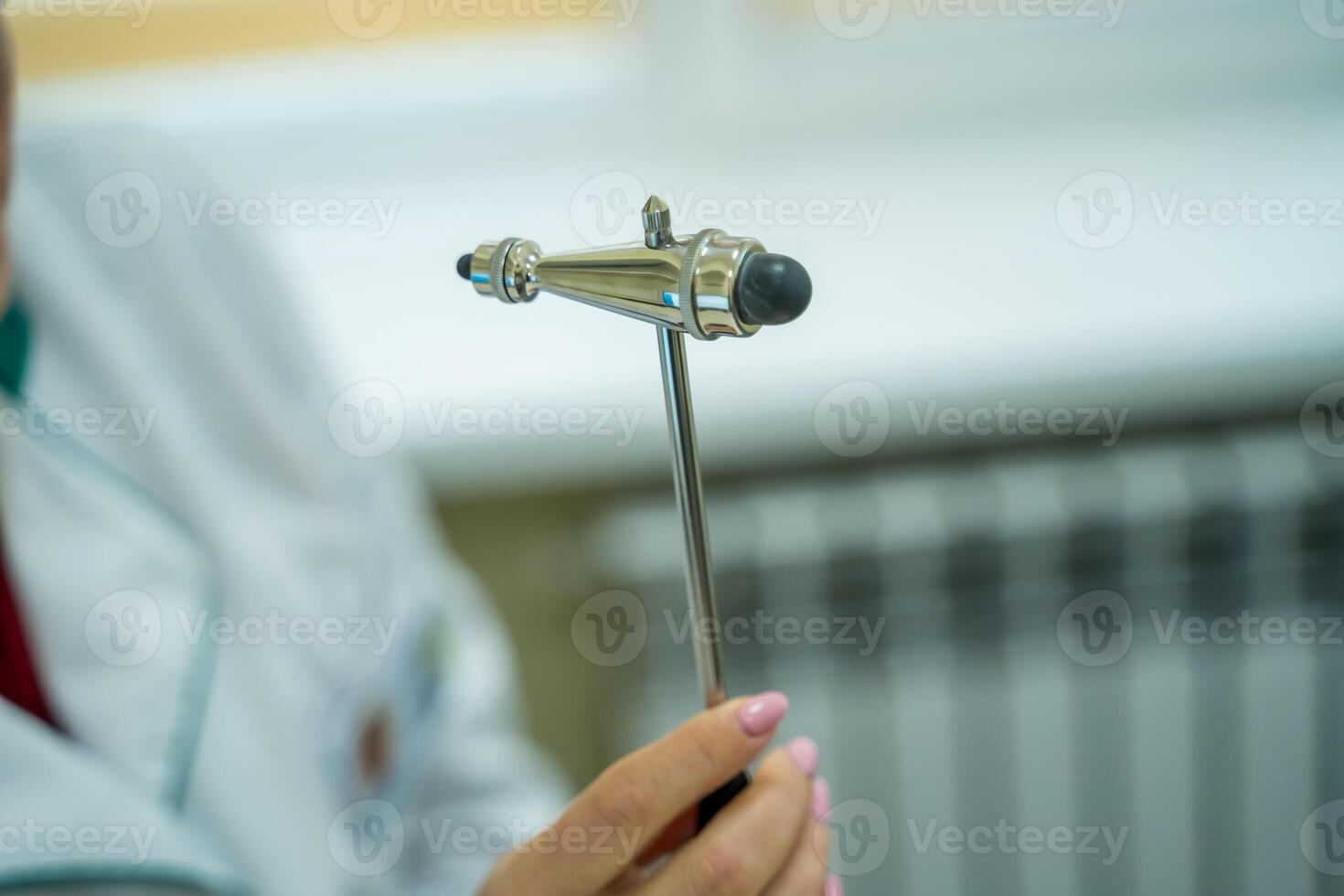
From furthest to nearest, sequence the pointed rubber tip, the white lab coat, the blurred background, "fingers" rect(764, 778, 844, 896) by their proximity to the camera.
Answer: the blurred background, the white lab coat, "fingers" rect(764, 778, 844, 896), the pointed rubber tip

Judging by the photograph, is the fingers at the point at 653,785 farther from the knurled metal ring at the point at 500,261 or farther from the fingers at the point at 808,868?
the knurled metal ring at the point at 500,261

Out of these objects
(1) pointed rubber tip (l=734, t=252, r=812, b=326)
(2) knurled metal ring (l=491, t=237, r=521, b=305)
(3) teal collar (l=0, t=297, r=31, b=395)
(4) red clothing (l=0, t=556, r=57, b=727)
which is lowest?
(4) red clothing (l=0, t=556, r=57, b=727)

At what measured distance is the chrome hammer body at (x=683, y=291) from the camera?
31 cm

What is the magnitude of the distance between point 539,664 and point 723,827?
726mm

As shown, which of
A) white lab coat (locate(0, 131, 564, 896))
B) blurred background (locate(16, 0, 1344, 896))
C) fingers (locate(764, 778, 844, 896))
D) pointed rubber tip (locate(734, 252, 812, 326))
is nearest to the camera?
pointed rubber tip (locate(734, 252, 812, 326))

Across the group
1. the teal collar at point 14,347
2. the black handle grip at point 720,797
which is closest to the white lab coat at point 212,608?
the teal collar at point 14,347

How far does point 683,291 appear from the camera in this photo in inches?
12.8

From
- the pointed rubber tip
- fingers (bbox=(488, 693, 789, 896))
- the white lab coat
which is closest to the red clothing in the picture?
the white lab coat

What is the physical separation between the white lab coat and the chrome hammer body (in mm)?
326

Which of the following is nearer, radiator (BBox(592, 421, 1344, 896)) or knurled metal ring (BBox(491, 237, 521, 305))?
knurled metal ring (BBox(491, 237, 521, 305))

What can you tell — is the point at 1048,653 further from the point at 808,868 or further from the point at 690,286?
the point at 690,286

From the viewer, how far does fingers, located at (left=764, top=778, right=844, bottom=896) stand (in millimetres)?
415

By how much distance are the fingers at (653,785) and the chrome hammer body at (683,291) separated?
0.6 inches

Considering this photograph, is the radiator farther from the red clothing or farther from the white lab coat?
the red clothing
